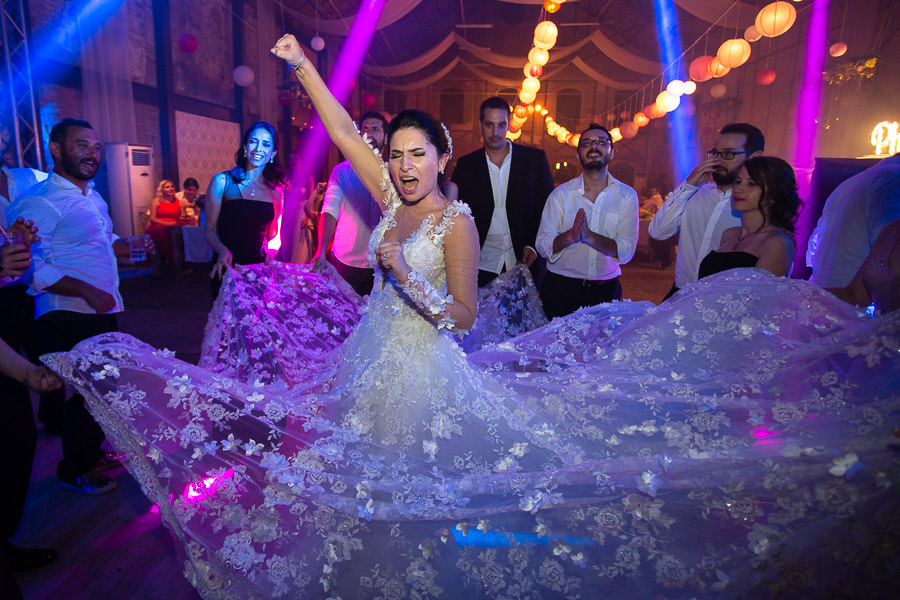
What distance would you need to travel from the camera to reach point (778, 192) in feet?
7.30

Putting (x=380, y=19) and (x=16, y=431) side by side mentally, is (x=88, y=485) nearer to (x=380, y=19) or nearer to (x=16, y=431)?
(x=16, y=431)

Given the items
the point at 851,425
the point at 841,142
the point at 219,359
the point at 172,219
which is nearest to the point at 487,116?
the point at 219,359

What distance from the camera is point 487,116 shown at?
3.28 meters

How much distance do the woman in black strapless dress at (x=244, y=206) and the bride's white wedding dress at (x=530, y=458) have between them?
4.23 ft

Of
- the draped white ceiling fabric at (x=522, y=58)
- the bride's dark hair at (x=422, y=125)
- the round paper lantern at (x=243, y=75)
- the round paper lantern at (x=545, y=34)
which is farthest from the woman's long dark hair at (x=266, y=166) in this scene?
the draped white ceiling fabric at (x=522, y=58)

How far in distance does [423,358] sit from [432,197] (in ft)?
1.80

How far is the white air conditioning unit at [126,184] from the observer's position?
7.46 meters

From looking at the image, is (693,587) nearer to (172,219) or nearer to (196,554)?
(196,554)

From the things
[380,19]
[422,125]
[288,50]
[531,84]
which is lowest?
[422,125]

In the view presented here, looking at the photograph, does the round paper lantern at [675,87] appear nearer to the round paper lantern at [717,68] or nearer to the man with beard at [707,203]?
the round paper lantern at [717,68]

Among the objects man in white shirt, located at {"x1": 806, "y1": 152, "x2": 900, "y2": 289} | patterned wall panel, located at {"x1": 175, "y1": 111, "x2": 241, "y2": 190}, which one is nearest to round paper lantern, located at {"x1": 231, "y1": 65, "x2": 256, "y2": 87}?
patterned wall panel, located at {"x1": 175, "y1": 111, "x2": 241, "y2": 190}

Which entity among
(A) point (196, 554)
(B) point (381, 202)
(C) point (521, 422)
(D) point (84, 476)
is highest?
(B) point (381, 202)

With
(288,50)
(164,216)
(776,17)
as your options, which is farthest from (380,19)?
(288,50)

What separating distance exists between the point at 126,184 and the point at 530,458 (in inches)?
318
